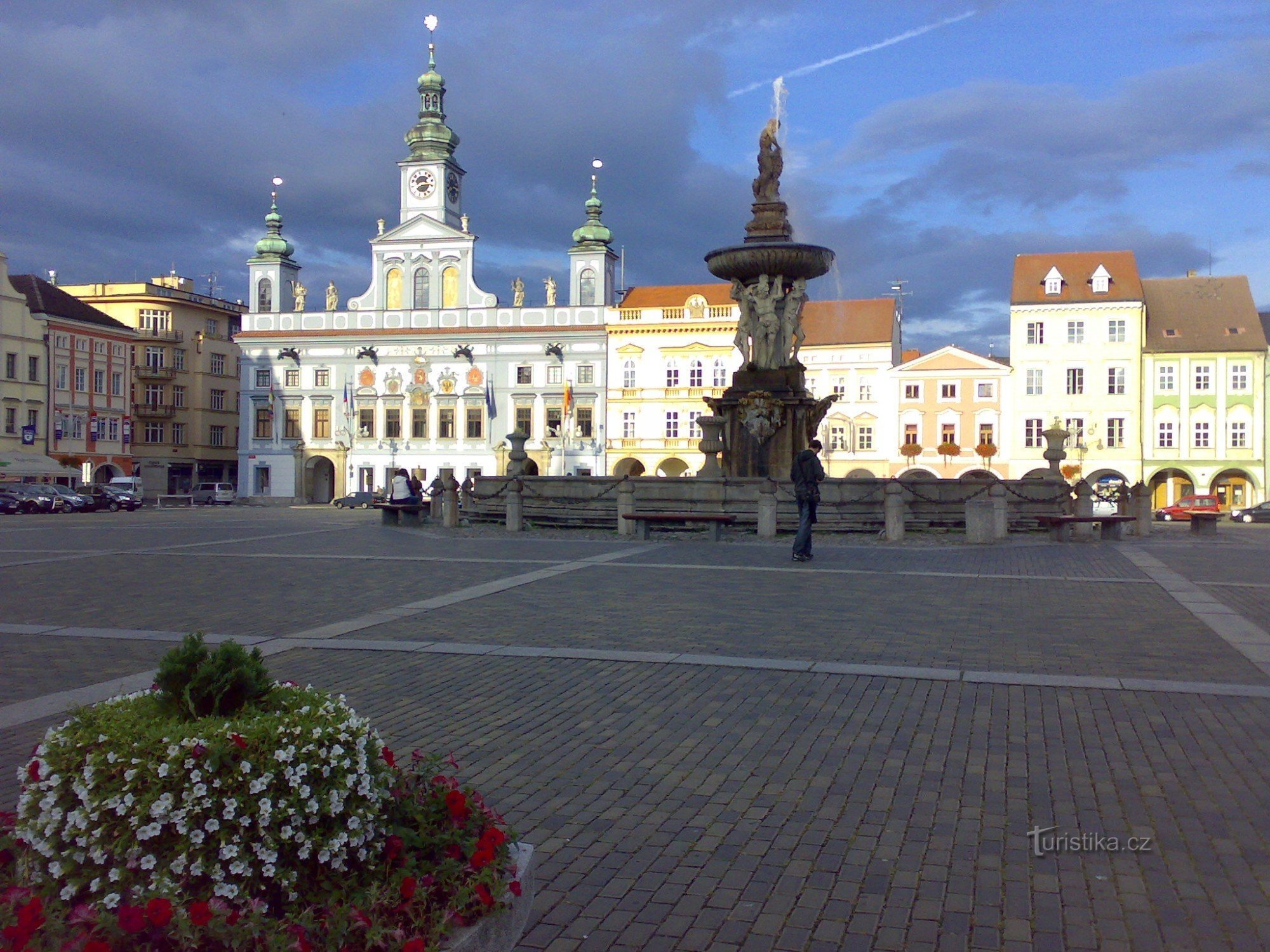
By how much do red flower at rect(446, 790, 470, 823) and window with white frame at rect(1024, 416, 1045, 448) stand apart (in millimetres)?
64480

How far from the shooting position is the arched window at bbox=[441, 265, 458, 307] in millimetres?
70750

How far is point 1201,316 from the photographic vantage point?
64250 mm

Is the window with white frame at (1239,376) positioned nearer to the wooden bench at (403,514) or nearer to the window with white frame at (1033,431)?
the window with white frame at (1033,431)

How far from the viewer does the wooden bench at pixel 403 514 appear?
27500 mm

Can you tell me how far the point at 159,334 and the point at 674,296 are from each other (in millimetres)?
36081

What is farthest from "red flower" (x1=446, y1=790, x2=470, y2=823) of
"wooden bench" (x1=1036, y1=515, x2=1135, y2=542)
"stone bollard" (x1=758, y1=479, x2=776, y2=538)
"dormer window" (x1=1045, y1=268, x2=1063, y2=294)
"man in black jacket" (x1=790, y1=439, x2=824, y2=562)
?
"dormer window" (x1=1045, y1=268, x2=1063, y2=294)

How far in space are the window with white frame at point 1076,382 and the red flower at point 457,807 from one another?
213ft

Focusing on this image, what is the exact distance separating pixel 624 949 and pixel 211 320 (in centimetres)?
8656

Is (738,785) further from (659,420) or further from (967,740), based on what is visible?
(659,420)

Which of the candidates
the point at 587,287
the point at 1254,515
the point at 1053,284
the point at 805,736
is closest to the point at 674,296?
the point at 587,287

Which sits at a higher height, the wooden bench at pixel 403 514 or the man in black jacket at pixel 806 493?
the man in black jacket at pixel 806 493

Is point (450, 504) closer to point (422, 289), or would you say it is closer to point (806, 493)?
point (806, 493)

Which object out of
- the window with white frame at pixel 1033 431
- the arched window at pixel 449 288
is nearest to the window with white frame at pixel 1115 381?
the window with white frame at pixel 1033 431

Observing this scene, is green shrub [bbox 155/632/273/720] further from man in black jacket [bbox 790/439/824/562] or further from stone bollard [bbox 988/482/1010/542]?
stone bollard [bbox 988/482/1010/542]
